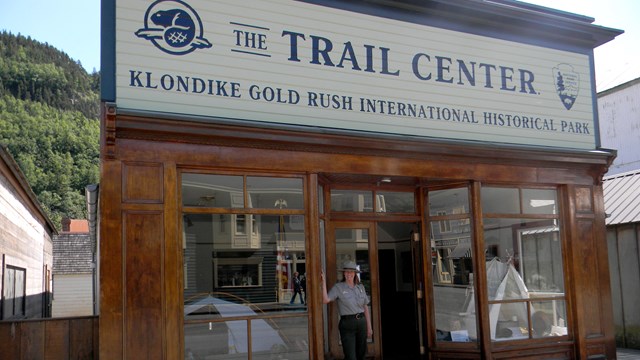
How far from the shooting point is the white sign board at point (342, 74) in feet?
24.7

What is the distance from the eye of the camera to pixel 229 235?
7633 mm

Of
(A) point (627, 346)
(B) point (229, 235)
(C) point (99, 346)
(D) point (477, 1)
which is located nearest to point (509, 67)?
(D) point (477, 1)

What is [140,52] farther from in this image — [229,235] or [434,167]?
[434,167]

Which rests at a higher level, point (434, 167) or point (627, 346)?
point (434, 167)

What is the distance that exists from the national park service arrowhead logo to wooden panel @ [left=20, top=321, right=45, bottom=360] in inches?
336

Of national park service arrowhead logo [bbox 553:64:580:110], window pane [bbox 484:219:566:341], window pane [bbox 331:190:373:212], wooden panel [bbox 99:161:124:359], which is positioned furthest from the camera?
national park service arrowhead logo [bbox 553:64:580:110]

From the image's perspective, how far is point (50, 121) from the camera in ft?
293

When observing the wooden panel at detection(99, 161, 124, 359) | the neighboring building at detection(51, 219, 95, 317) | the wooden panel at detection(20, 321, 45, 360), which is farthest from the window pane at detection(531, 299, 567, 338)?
the neighboring building at detection(51, 219, 95, 317)

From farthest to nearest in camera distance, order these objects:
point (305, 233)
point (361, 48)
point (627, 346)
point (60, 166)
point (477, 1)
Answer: point (60, 166) → point (627, 346) → point (477, 1) → point (361, 48) → point (305, 233)

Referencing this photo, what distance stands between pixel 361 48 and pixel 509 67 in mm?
2721

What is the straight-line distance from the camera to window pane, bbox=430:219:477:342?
30.5 ft

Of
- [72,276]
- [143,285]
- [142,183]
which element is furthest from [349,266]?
[72,276]

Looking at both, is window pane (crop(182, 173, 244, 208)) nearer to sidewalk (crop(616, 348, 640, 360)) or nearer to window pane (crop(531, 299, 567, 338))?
window pane (crop(531, 299, 567, 338))

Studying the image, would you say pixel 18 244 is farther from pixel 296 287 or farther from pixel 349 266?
pixel 349 266
